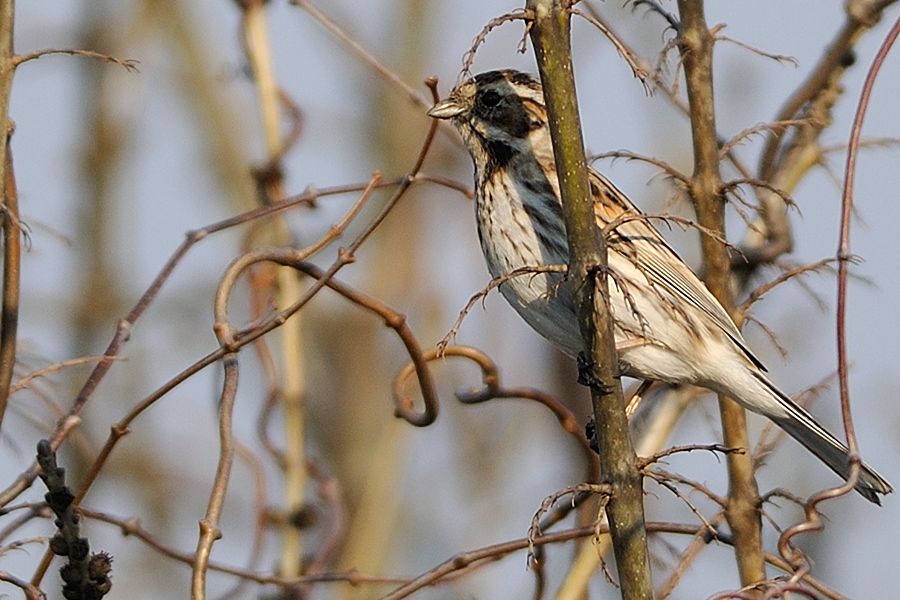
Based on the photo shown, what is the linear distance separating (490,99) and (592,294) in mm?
1998

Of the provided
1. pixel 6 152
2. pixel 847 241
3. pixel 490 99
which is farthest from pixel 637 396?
pixel 6 152

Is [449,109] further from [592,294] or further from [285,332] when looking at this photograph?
[592,294]

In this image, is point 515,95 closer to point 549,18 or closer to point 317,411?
point 549,18

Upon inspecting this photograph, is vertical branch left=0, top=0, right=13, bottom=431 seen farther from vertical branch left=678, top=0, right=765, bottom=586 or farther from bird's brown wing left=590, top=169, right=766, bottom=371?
bird's brown wing left=590, top=169, right=766, bottom=371

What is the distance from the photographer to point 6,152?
9.52 feet

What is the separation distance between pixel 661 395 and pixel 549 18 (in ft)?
8.37

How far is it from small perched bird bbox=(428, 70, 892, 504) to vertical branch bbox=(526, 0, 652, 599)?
1.32m

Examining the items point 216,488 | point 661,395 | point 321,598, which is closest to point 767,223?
point 661,395

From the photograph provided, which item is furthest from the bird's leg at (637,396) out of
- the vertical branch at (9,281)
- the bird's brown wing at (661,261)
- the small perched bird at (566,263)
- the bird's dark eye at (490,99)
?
the vertical branch at (9,281)

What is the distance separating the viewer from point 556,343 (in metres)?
4.29

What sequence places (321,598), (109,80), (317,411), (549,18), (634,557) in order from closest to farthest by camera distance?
(549,18)
(634,557)
(321,598)
(109,80)
(317,411)

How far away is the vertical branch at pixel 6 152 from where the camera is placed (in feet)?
9.38

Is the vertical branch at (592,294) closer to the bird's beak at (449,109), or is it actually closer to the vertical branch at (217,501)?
the vertical branch at (217,501)

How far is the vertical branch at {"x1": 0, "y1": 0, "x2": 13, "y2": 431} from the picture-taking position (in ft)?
9.38
